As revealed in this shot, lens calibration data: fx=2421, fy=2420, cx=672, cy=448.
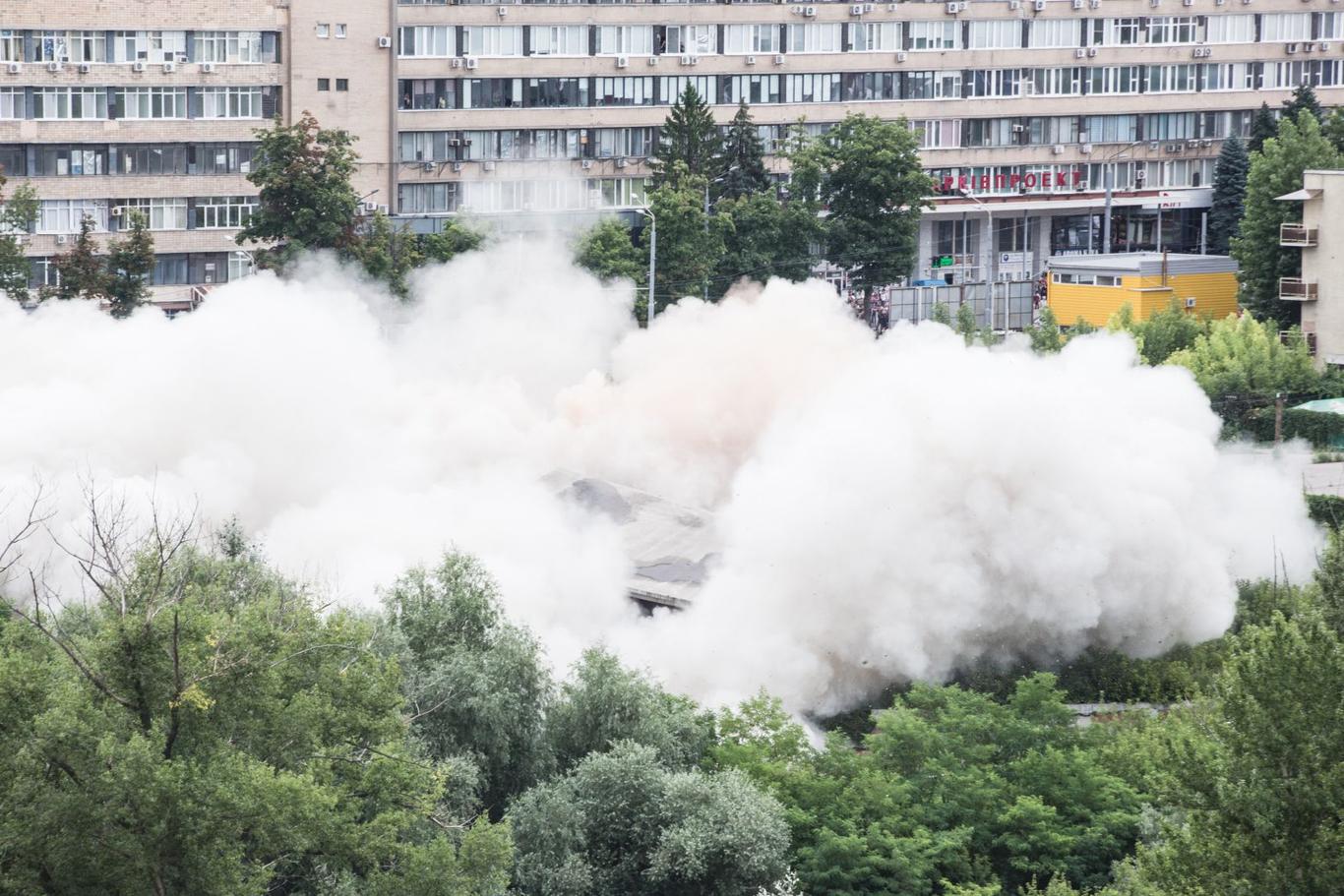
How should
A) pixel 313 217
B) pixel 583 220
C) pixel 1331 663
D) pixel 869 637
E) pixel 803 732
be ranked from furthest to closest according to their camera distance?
pixel 583 220, pixel 313 217, pixel 869 637, pixel 803 732, pixel 1331 663

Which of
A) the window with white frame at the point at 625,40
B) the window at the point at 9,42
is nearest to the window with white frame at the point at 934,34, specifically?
the window with white frame at the point at 625,40

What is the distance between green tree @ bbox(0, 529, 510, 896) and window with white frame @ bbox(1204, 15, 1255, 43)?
75218 millimetres

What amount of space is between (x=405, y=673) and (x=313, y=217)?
103ft

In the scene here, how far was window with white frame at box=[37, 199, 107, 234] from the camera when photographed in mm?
76562

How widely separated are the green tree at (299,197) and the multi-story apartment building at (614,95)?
1194cm

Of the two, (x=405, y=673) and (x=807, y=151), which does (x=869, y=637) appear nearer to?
(x=405, y=673)

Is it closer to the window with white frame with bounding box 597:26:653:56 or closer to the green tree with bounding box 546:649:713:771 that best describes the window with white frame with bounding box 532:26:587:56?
the window with white frame with bounding box 597:26:653:56

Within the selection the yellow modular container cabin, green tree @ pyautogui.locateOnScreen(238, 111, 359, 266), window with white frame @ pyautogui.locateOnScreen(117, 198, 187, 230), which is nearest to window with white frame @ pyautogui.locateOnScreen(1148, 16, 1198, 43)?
the yellow modular container cabin

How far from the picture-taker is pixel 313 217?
66.4 meters

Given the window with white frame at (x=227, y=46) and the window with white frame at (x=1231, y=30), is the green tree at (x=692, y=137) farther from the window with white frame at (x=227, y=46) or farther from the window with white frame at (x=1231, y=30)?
the window with white frame at (x=1231, y=30)

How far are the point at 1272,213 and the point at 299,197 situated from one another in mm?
30947

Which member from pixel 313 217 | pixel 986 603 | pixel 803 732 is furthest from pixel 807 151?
pixel 803 732

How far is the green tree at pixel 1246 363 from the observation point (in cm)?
6494

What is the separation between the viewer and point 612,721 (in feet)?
123
